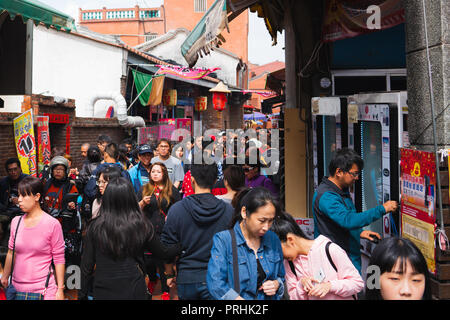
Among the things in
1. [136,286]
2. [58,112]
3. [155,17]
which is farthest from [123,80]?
[155,17]

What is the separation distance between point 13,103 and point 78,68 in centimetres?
656

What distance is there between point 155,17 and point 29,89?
34240mm

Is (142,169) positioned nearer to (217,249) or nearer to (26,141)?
(26,141)

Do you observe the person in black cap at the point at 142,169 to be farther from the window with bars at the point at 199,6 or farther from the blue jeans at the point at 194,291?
the window with bars at the point at 199,6

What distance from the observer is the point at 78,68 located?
15742mm

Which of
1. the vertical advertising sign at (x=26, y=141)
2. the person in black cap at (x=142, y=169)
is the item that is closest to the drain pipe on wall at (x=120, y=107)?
the vertical advertising sign at (x=26, y=141)

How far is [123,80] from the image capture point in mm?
16250

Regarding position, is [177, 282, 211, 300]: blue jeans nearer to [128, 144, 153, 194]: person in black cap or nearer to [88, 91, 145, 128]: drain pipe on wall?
[128, 144, 153, 194]: person in black cap

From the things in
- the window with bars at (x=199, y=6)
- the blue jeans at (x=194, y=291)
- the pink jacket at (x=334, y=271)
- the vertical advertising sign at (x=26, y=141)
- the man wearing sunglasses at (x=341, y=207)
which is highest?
the window with bars at (x=199, y=6)


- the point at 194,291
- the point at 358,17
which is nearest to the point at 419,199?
the point at 194,291

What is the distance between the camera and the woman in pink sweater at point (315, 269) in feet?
9.69

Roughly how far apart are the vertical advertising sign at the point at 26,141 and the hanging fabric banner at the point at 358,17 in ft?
17.3

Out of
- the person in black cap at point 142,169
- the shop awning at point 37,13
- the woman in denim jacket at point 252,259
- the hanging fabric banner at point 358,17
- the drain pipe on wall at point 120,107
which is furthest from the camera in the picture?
the drain pipe on wall at point 120,107

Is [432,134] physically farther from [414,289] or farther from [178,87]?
[178,87]
